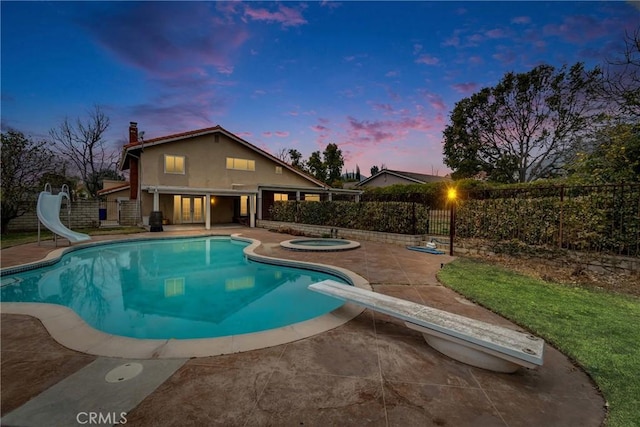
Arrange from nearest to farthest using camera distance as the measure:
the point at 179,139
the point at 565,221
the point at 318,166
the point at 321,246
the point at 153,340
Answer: the point at 153,340
the point at 565,221
the point at 321,246
the point at 179,139
the point at 318,166

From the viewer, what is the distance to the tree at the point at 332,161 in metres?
39.5

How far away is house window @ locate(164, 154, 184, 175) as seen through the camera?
19653 millimetres

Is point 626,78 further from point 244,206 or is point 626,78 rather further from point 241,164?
point 244,206

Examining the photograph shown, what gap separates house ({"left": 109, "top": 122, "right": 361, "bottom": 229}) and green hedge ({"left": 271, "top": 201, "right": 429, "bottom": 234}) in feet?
11.9

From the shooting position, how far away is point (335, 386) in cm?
267

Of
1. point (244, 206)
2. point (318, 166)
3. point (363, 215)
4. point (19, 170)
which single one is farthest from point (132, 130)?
point (318, 166)

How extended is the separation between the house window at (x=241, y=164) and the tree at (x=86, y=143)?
718 inches

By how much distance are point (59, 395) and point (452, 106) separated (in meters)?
35.7

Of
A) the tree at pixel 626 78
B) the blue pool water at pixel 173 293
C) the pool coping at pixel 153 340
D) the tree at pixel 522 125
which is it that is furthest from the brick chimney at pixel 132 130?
the tree at pixel 522 125

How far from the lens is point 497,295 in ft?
17.8

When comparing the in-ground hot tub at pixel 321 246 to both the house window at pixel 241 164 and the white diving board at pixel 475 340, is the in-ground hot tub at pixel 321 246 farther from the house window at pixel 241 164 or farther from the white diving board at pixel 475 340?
the house window at pixel 241 164

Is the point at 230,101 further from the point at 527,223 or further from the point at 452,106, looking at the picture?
the point at 452,106

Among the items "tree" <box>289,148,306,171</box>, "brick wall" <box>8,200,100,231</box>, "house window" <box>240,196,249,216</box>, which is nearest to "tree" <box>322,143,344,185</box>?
"tree" <box>289,148,306,171</box>

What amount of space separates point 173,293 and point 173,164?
1562 cm
